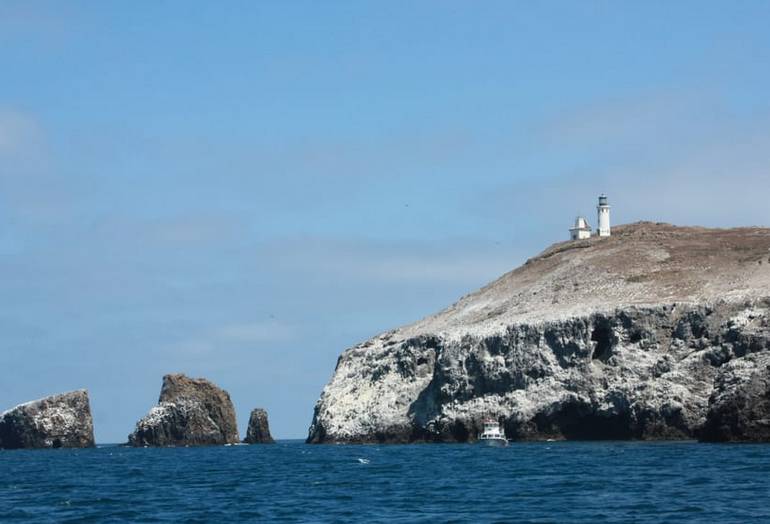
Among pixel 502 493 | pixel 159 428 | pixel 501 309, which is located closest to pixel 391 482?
pixel 502 493

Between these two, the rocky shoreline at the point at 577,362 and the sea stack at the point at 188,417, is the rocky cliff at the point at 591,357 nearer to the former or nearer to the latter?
the rocky shoreline at the point at 577,362

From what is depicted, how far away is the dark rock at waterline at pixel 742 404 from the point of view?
69.9 meters

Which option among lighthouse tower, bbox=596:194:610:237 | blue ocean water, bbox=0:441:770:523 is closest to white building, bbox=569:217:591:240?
lighthouse tower, bbox=596:194:610:237

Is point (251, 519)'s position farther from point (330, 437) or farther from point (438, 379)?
point (330, 437)

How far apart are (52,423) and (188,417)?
57.2 ft

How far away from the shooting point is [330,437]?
349 ft

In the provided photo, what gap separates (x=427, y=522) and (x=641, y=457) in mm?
25616

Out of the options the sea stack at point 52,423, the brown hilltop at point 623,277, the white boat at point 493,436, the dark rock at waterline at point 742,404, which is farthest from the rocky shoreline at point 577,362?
the sea stack at point 52,423

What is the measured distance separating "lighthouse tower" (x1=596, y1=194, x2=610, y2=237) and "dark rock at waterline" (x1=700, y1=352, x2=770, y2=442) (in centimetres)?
5574

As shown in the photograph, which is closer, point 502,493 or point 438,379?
point 502,493

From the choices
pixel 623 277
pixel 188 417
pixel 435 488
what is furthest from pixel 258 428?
pixel 435 488

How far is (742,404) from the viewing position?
70.4 meters

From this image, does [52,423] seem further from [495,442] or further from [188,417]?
[495,442]

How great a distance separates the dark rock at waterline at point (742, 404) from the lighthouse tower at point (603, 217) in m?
55.7
